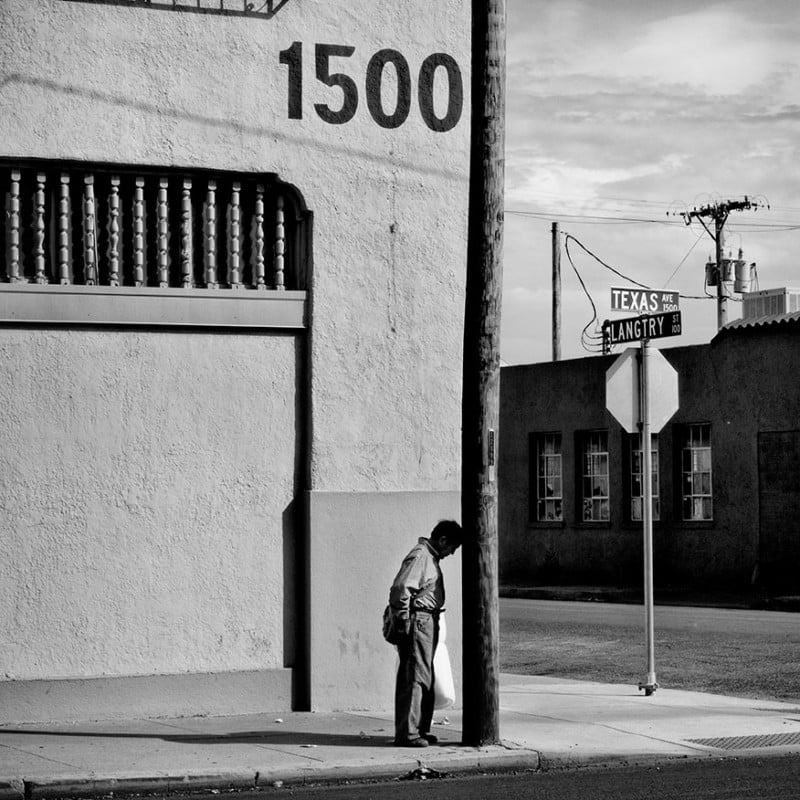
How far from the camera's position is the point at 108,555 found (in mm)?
12203

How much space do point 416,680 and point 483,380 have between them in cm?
219

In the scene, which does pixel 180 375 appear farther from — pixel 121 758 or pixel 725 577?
pixel 725 577

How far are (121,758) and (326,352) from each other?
13.6ft

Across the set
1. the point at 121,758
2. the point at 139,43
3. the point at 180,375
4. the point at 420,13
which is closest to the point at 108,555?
the point at 180,375

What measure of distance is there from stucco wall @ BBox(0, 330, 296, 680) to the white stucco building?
0.02 m

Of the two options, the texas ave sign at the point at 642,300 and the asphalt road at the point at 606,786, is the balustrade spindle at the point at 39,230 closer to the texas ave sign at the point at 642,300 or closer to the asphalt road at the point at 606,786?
the asphalt road at the point at 606,786

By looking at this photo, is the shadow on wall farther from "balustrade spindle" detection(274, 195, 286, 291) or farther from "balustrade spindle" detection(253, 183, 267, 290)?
"balustrade spindle" detection(274, 195, 286, 291)

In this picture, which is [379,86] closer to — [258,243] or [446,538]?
[258,243]

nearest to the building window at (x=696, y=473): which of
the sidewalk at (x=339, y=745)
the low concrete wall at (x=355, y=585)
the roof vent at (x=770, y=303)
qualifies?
the roof vent at (x=770, y=303)

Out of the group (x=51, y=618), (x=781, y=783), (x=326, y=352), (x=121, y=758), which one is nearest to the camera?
(x=781, y=783)

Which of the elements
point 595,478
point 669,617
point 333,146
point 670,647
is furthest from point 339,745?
point 595,478

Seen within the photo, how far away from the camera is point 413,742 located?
10.8 m

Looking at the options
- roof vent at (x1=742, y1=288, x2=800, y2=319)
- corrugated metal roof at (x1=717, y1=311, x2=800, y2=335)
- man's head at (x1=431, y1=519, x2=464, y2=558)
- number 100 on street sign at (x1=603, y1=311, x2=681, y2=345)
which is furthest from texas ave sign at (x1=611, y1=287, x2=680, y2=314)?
roof vent at (x1=742, y1=288, x2=800, y2=319)

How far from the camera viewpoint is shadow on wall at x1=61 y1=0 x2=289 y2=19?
12.5 metres
